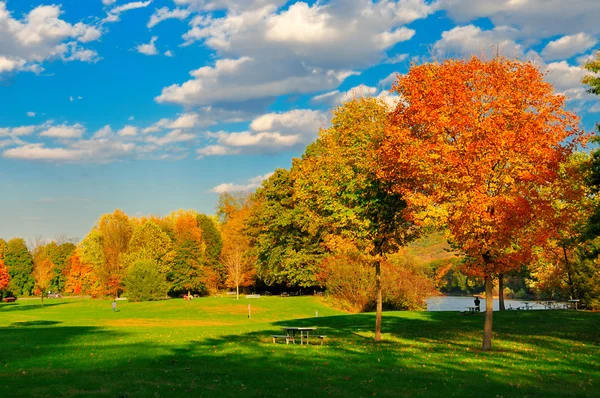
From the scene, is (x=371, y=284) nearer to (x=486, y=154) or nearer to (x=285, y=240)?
(x=285, y=240)

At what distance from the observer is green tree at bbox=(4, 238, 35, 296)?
127 m

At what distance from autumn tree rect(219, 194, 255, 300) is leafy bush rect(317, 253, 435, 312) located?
1883 centimetres

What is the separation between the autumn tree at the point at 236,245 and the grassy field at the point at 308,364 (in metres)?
47.0

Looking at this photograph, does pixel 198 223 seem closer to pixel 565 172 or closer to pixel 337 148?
pixel 337 148

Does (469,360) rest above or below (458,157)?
below

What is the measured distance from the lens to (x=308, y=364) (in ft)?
59.5

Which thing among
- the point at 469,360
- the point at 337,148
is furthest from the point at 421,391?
the point at 337,148

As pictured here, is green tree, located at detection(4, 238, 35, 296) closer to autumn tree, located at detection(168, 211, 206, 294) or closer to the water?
autumn tree, located at detection(168, 211, 206, 294)

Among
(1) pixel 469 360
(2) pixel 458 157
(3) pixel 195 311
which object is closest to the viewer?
(1) pixel 469 360

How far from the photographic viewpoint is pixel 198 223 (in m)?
102

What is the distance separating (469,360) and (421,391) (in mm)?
5917

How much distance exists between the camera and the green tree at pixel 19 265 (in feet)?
416

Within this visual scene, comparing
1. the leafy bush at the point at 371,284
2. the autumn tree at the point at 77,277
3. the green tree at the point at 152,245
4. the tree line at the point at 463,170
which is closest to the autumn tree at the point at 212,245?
the green tree at the point at 152,245

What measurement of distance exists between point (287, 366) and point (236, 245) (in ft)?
220
